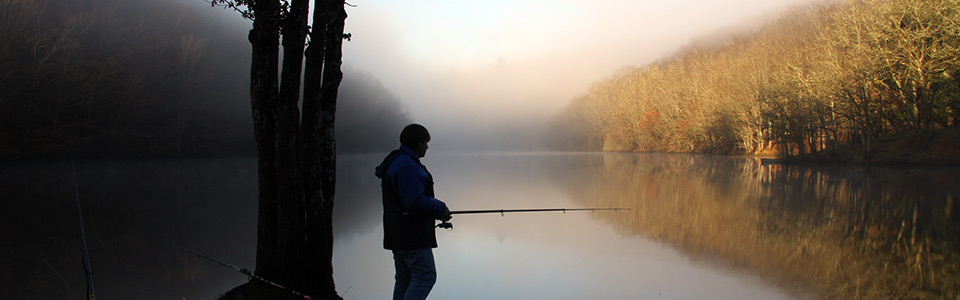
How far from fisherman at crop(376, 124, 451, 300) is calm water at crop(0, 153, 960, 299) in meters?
2.10

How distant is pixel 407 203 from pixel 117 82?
42.8 m

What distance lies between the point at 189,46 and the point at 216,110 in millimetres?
6256

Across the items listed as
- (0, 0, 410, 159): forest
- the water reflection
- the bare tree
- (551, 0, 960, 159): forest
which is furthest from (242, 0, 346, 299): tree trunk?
(0, 0, 410, 159): forest

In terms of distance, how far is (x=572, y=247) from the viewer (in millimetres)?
8211

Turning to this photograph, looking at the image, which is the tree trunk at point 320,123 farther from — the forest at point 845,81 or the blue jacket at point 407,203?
the forest at point 845,81

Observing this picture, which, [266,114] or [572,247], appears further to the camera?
[572,247]

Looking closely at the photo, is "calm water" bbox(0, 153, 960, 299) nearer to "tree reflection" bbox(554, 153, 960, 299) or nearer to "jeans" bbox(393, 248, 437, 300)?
"tree reflection" bbox(554, 153, 960, 299)

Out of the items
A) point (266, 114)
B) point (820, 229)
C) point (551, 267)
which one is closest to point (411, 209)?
point (266, 114)

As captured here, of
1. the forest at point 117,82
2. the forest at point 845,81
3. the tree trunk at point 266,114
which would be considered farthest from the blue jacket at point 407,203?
the forest at point 117,82

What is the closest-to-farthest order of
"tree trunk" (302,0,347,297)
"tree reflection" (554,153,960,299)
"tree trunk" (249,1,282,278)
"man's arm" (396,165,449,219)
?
"man's arm" (396,165,449,219), "tree trunk" (249,1,282,278), "tree trunk" (302,0,347,297), "tree reflection" (554,153,960,299)

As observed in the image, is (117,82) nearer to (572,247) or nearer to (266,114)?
(572,247)

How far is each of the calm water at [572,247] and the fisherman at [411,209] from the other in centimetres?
210

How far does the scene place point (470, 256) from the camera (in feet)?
25.2

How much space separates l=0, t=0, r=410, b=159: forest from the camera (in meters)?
31.5
